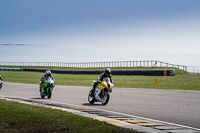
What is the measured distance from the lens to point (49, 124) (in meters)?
8.91

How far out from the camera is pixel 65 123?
899cm

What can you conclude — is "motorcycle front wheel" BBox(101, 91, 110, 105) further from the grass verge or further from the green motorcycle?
the green motorcycle

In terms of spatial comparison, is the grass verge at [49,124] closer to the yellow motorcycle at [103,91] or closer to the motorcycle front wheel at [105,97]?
the yellow motorcycle at [103,91]

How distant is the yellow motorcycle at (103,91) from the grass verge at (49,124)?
12.8 feet

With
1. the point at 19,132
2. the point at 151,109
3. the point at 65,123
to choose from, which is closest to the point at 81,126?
the point at 65,123

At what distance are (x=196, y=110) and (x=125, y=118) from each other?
3.32 meters

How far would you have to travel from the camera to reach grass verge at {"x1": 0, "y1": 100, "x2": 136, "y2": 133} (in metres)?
8.14

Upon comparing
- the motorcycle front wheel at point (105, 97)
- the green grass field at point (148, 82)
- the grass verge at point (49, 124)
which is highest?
the green grass field at point (148, 82)

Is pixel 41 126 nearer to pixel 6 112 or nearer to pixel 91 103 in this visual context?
pixel 6 112

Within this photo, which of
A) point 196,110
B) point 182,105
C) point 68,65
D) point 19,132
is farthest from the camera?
point 68,65

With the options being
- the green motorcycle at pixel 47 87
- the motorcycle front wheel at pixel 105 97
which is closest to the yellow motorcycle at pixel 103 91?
the motorcycle front wheel at pixel 105 97

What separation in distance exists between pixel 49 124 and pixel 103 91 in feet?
20.3

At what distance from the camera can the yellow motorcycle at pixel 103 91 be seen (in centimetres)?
1438

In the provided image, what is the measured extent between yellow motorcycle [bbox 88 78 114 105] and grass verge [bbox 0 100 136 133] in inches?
154
